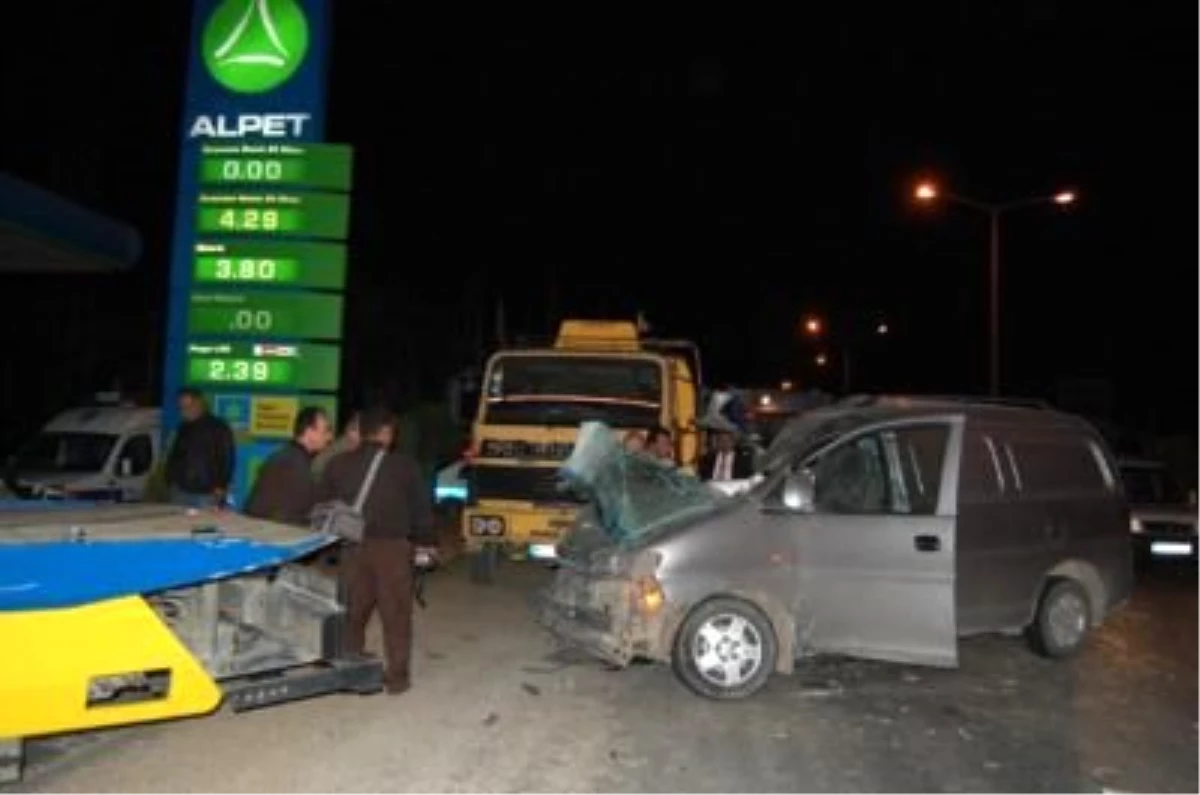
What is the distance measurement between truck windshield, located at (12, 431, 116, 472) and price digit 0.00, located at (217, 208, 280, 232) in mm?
3450

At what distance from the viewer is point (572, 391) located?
14.5 metres

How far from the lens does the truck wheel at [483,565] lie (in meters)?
14.3

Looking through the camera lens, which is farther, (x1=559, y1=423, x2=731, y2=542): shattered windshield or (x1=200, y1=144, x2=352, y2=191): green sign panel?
(x1=200, y1=144, x2=352, y2=191): green sign panel

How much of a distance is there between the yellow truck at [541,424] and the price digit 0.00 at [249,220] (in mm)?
3012

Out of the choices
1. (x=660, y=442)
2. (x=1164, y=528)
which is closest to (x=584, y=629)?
(x=660, y=442)

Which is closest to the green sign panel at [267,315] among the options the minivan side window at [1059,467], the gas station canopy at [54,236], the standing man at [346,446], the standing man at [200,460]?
the gas station canopy at [54,236]

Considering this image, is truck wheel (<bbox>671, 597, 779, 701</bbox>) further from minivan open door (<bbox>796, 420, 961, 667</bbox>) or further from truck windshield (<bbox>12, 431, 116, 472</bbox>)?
truck windshield (<bbox>12, 431, 116, 472</bbox>)

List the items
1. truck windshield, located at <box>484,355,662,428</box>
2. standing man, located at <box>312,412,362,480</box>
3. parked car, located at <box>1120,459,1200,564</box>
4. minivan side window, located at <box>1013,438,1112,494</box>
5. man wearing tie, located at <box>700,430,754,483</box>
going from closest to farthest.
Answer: standing man, located at <box>312,412,362,480</box> < minivan side window, located at <box>1013,438,1112,494</box> < truck windshield, located at <box>484,355,662,428</box> < man wearing tie, located at <box>700,430,754,483</box> < parked car, located at <box>1120,459,1200,564</box>

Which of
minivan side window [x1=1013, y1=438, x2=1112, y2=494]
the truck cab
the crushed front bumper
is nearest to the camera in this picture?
the crushed front bumper

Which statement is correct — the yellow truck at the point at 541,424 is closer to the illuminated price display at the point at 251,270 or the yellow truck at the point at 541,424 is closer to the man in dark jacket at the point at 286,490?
the illuminated price display at the point at 251,270

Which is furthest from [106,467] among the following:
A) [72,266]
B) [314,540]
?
[314,540]

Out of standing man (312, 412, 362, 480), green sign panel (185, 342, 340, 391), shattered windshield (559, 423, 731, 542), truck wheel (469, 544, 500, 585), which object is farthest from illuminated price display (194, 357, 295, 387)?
shattered windshield (559, 423, 731, 542)

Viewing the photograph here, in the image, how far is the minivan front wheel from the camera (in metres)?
10.4

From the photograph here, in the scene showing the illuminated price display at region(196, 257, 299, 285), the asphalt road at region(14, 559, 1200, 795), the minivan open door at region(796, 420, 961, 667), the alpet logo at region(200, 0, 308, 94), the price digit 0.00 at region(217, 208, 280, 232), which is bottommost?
the asphalt road at region(14, 559, 1200, 795)
